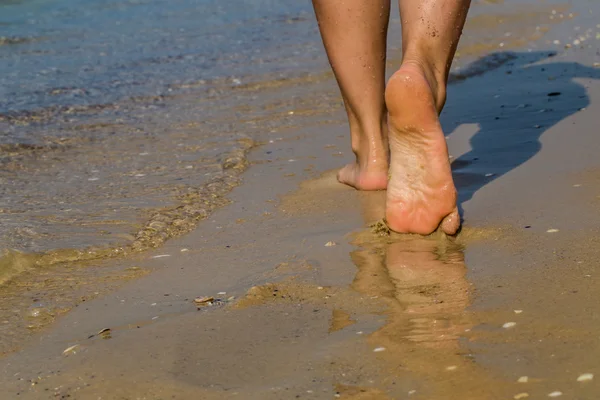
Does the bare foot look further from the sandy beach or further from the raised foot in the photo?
the raised foot

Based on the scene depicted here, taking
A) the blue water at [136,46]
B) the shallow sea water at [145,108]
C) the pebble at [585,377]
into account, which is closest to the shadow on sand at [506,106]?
the shallow sea water at [145,108]

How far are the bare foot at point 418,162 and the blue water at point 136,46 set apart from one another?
3.17 meters

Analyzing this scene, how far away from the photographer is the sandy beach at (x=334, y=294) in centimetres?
157

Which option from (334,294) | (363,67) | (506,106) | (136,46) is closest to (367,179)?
(363,67)

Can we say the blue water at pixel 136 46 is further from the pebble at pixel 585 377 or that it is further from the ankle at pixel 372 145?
the pebble at pixel 585 377

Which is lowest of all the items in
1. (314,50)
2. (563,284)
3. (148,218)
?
(314,50)

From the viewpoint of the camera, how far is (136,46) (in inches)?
287

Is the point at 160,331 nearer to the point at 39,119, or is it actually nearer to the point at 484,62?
the point at 39,119

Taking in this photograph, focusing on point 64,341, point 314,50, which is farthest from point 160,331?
point 314,50

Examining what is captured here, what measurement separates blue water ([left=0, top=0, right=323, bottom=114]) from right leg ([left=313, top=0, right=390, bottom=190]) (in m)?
2.63

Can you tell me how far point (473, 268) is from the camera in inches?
81.9

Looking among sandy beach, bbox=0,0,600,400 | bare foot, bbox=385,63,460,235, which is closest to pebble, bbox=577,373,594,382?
sandy beach, bbox=0,0,600,400

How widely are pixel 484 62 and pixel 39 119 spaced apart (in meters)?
2.71

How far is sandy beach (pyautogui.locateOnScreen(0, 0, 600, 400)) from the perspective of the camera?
157 centimetres
